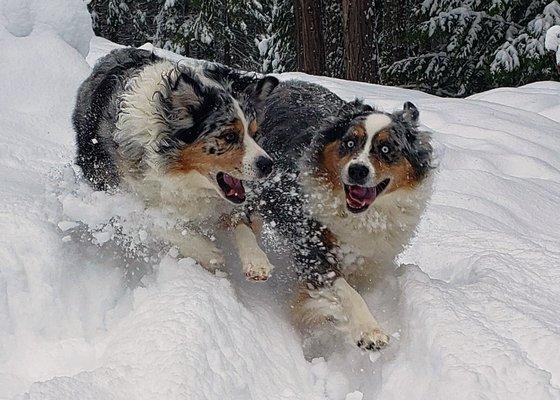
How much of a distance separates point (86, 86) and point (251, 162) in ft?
6.92

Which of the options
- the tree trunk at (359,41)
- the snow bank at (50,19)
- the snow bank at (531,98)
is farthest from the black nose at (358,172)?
the tree trunk at (359,41)

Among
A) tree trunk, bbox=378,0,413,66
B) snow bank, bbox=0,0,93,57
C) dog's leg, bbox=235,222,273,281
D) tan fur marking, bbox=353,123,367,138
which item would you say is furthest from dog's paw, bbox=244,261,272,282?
tree trunk, bbox=378,0,413,66

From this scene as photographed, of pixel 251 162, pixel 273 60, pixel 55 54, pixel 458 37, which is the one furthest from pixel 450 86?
pixel 251 162

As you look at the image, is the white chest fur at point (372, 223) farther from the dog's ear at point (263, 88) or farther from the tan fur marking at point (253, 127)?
the dog's ear at point (263, 88)

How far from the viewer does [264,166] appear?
12.6 ft

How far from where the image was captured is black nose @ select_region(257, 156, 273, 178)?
151 inches

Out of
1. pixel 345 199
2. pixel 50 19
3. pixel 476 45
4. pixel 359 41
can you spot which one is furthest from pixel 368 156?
pixel 476 45

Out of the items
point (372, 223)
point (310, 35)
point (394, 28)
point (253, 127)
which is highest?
point (253, 127)

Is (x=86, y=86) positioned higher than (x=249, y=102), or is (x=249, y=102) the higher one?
(x=249, y=102)

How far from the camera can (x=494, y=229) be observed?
221 inches

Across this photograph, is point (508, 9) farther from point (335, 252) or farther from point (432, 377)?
point (432, 377)

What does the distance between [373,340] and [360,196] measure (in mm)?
879

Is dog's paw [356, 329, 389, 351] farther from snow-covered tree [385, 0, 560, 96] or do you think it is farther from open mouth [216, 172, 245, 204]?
snow-covered tree [385, 0, 560, 96]

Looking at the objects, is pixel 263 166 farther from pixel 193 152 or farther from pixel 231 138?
pixel 193 152
